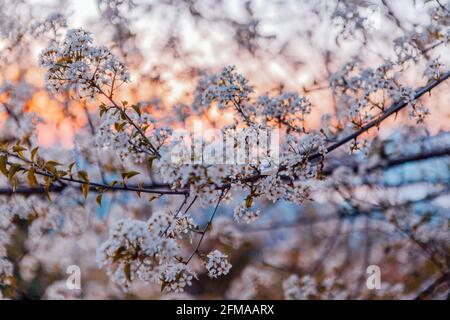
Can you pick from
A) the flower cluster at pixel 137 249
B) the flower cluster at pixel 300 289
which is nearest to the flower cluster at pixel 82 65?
the flower cluster at pixel 137 249

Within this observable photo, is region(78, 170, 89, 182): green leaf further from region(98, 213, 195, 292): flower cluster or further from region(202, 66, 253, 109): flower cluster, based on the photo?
region(202, 66, 253, 109): flower cluster

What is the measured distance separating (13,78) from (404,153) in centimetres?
167

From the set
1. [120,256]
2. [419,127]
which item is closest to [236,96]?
[120,256]

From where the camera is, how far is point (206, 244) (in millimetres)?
2492

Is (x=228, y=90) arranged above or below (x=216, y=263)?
above

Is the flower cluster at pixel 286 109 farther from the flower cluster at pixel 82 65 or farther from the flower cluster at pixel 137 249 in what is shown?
the flower cluster at pixel 137 249

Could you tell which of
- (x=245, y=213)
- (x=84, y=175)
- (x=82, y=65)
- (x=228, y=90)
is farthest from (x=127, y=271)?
(x=228, y=90)

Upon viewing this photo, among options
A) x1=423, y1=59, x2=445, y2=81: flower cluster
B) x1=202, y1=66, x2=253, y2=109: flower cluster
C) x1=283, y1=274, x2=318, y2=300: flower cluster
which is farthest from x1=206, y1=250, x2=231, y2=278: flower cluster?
x1=283, y1=274, x2=318, y2=300: flower cluster

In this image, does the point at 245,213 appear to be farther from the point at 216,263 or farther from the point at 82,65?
the point at 82,65
